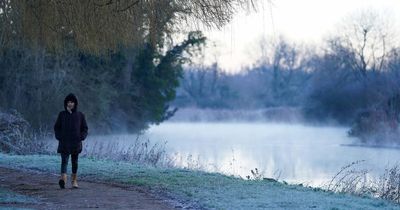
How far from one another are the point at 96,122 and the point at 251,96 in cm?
4342

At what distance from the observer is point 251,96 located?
258 feet

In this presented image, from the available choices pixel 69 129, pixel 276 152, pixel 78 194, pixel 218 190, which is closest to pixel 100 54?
pixel 69 129

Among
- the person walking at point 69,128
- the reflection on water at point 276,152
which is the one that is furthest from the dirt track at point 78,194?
the reflection on water at point 276,152

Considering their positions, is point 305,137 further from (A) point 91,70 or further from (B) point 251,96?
(B) point 251,96

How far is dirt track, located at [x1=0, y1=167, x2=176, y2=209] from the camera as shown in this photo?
10.2m

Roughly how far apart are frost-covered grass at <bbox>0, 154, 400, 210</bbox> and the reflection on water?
18.7 ft

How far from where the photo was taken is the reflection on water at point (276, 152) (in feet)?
74.3

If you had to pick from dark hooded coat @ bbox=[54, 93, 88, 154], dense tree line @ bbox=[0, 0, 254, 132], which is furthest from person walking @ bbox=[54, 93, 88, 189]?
dense tree line @ bbox=[0, 0, 254, 132]

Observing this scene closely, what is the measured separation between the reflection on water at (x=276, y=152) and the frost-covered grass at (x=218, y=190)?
5698 millimetres

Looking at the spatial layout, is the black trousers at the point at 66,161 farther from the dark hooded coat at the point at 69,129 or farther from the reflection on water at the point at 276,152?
the reflection on water at the point at 276,152

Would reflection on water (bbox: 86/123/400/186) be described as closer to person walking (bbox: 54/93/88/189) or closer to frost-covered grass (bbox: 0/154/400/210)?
frost-covered grass (bbox: 0/154/400/210)

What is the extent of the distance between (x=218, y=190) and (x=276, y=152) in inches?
809

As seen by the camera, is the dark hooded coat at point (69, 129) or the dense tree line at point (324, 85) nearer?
the dark hooded coat at point (69, 129)

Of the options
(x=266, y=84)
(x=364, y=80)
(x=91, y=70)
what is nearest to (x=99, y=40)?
(x=91, y=70)
